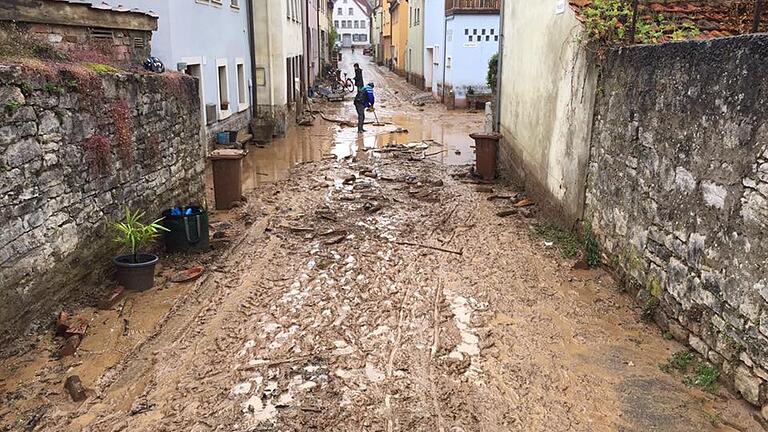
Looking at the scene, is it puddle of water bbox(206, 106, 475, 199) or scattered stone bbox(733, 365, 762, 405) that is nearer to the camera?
scattered stone bbox(733, 365, 762, 405)

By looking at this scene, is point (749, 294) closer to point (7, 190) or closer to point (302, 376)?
point (302, 376)

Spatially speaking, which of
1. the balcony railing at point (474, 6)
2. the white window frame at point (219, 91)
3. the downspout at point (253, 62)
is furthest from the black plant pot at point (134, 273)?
the balcony railing at point (474, 6)

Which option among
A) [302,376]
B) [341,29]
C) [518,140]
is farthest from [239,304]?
[341,29]

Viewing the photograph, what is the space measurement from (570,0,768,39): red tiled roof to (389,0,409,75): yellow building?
126 feet

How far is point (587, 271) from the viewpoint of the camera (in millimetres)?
7488

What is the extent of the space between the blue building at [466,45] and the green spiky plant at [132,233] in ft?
74.9

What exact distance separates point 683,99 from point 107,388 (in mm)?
5726

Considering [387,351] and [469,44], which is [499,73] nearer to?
[387,351]

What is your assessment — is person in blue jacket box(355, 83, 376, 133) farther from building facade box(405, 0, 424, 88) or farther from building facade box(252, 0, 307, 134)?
building facade box(405, 0, 424, 88)

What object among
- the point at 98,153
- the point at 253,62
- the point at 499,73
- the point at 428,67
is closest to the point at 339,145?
the point at 253,62

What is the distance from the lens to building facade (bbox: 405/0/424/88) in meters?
36.5

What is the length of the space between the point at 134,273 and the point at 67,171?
1372mm

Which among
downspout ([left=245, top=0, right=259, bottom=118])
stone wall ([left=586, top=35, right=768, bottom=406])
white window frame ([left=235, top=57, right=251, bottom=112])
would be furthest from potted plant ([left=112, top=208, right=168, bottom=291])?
downspout ([left=245, top=0, right=259, bottom=118])

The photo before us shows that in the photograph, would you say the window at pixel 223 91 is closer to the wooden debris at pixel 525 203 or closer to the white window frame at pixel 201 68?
the white window frame at pixel 201 68
